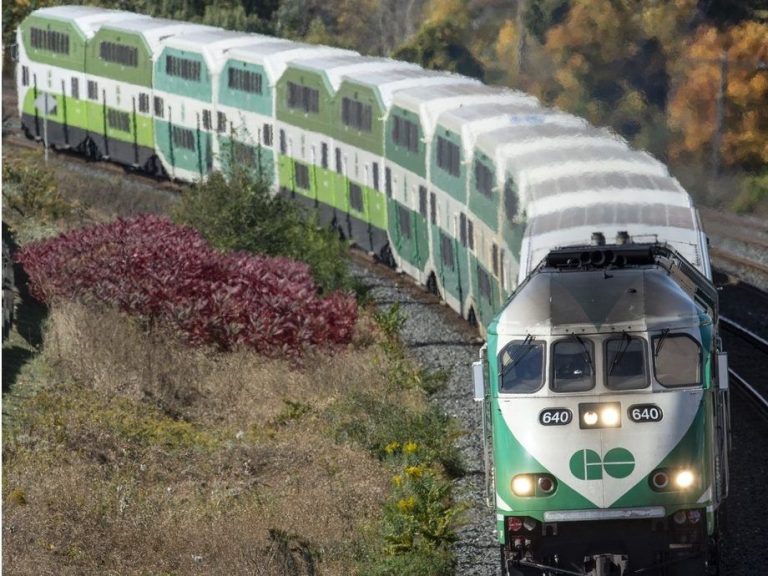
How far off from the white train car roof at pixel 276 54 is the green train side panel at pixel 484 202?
12.8 meters

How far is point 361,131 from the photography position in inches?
1320

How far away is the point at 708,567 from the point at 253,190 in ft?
57.8

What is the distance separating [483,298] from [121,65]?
22.7 m

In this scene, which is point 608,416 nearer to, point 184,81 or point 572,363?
point 572,363

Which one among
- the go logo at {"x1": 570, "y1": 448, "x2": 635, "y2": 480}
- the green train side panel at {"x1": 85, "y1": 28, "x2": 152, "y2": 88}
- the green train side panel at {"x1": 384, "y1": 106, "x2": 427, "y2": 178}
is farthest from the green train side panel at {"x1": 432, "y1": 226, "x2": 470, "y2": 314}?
the green train side panel at {"x1": 85, "y1": 28, "x2": 152, "y2": 88}

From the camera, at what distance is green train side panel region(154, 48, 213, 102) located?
4112cm

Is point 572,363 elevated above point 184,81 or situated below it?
above

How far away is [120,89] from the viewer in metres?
44.9

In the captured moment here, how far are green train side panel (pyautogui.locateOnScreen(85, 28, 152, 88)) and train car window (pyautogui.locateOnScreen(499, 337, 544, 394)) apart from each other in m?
30.6

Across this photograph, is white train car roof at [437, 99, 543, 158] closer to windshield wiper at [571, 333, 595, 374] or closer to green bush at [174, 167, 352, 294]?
green bush at [174, 167, 352, 294]

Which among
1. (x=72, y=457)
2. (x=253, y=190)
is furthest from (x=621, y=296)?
(x=253, y=190)

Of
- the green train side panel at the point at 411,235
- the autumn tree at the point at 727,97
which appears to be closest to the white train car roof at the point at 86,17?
the autumn tree at the point at 727,97

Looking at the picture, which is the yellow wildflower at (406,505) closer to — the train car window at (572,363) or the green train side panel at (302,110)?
the train car window at (572,363)

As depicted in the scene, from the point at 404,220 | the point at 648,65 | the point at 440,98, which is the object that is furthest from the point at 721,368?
the point at 648,65
